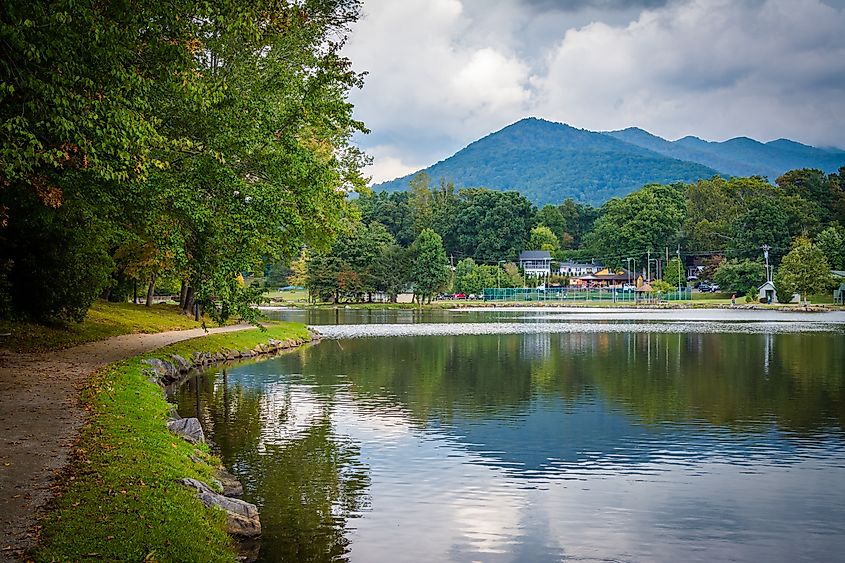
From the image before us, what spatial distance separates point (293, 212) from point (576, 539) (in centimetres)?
1438

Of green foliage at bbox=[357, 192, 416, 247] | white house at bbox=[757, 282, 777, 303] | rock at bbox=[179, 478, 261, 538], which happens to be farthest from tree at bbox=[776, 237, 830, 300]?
rock at bbox=[179, 478, 261, 538]

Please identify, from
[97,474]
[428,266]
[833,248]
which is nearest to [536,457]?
[97,474]

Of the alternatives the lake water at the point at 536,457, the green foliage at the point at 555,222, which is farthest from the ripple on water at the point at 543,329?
the green foliage at the point at 555,222

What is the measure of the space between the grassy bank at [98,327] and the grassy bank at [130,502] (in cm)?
1252

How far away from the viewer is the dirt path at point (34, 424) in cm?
928

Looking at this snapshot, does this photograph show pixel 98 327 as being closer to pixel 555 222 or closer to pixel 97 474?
pixel 97 474

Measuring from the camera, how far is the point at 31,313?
30.3m

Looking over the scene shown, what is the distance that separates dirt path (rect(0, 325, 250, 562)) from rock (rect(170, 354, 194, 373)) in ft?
4.39

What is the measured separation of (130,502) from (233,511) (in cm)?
169

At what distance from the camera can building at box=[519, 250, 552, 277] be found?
165 m

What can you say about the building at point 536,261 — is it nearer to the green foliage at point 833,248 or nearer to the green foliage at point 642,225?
the green foliage at point 642,225

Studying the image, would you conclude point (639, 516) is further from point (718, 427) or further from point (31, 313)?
point (31, 313)

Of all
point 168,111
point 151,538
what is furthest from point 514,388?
point 151,538

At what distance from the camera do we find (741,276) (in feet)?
411
